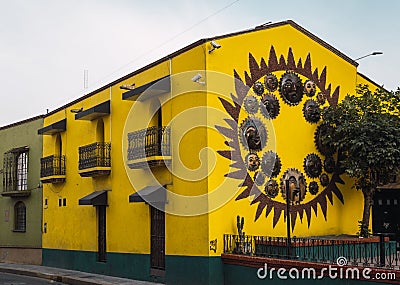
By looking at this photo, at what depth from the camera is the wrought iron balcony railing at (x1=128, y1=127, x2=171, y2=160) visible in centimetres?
1652

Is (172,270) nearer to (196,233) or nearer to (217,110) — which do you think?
(196,233)

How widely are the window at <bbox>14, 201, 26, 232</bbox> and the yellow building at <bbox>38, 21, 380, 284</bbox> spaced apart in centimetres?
650

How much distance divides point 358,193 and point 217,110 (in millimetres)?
6301

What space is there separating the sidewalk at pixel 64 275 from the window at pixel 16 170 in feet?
11.5

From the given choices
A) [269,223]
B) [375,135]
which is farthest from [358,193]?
[269,223]

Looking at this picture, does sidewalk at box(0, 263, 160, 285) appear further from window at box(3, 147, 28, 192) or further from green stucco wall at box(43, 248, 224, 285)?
window at box(3, 147, 28, 192)

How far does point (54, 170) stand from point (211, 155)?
1010 cm

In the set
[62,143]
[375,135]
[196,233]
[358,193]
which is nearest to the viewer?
[196,233]

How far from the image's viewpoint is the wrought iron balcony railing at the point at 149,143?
16516 millimetres

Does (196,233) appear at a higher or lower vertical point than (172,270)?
higher

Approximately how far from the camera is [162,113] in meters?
17.2

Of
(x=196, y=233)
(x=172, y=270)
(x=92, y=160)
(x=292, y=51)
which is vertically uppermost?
(x=292, y=51)

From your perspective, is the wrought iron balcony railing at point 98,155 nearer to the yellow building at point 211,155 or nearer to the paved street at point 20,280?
the yellow building at point 211,155

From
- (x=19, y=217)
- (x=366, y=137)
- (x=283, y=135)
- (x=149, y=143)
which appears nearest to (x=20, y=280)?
(x=19, y=217)
